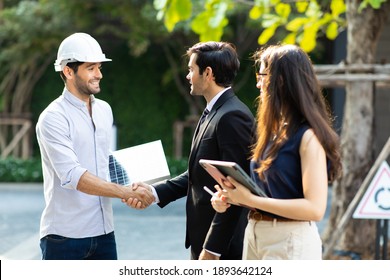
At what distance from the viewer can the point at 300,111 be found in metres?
3.39

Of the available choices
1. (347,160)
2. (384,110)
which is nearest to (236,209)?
(347,160)

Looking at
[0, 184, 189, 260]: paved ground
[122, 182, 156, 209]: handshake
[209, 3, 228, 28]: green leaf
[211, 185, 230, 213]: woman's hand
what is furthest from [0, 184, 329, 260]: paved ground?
[211, 185, 230, 213]: woman's hand

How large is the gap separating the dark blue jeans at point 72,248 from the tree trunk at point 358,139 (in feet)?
16.5

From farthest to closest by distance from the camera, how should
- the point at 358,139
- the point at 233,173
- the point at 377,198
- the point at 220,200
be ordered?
the point at 358,139, the point at 377,198, the point at 220,200, the point at 233,173

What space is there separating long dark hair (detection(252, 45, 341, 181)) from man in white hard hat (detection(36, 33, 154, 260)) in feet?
3.62

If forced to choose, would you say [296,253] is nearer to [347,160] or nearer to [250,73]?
[347,160]

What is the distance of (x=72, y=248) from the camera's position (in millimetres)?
4277

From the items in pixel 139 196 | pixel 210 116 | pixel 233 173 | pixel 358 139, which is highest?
pixel 210 116

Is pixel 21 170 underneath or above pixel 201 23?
underneath

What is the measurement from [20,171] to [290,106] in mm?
16556

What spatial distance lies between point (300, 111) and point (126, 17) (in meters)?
15.6

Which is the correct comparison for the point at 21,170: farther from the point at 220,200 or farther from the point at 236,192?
the point at 236,192

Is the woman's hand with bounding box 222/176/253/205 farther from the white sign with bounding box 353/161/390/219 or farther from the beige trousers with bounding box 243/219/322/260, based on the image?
the white sign with bounding box 353/161/390/219

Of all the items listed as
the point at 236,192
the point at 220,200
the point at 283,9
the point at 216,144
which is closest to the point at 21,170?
the point at 283,9
